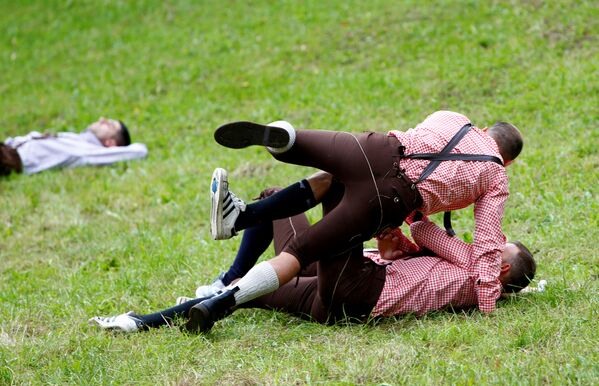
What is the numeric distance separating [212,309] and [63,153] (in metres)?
6.41

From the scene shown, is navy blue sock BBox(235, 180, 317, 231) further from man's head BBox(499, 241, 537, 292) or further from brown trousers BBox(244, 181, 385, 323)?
man's head BBox(499, 241, 537, 292)

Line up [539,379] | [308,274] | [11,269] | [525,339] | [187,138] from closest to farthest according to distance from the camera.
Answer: [539,379], [525,339], [308,274], [11,269], [187,138]

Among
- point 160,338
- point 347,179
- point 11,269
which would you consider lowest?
point 11,269

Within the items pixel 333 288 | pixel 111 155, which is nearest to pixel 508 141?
pixel 333 288

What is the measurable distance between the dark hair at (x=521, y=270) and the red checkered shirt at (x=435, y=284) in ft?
0.95

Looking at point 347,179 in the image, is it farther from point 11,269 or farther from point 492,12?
point 492,12

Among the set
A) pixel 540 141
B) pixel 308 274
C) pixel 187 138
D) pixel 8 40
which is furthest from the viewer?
pixel 8 40

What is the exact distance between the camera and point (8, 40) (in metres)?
16.4

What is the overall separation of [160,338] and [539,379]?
89.9 inches

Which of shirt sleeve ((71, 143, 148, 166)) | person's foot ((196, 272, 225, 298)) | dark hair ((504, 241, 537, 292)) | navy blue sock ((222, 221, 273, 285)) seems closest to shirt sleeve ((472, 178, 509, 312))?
dark hair ((504, 241, 537, 292))

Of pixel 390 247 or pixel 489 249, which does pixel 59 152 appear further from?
pixel 489 249

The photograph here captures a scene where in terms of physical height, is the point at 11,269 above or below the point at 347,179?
below

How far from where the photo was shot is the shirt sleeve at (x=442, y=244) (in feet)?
16.8

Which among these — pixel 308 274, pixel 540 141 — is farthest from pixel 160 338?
pixel 540 141
